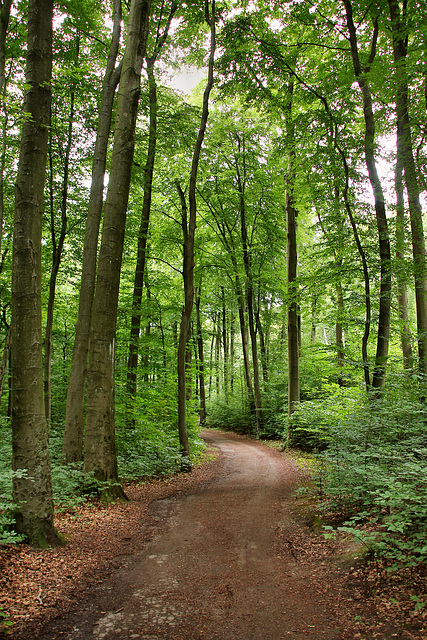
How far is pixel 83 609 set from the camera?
3.28 m

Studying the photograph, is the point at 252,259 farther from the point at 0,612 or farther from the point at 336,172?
the point at 0,612

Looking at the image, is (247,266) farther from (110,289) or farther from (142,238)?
(110,289)

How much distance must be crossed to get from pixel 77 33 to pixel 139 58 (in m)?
4.11

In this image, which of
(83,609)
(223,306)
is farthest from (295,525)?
(223,306)

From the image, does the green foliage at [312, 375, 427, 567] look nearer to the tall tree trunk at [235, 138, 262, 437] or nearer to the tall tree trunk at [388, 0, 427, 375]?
the tall tree trunk at [388, 0, 427, 375]

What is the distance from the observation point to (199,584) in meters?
3.84

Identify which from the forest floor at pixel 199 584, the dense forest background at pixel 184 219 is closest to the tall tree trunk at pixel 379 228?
the dense forest background at pixel 184 219

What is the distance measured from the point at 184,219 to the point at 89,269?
21.2ft

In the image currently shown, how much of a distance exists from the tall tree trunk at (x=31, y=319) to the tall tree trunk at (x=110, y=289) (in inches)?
86.6

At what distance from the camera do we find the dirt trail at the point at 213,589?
298cm

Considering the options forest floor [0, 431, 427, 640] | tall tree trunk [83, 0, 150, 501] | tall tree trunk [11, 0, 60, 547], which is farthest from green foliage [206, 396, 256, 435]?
tall tree trunk [11, 0, 60, 547]

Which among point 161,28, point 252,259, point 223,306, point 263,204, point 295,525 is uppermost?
point 161,28

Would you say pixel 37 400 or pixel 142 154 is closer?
pixel 37 400

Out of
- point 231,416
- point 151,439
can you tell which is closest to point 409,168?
point 151,439
